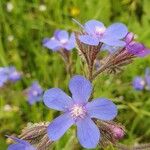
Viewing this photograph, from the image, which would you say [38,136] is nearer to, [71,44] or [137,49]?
[137,49]

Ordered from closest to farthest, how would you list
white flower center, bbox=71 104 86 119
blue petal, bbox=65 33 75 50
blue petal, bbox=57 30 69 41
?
white flower center, bbox=71 104 86 119
blue petal, bbox=65 33 75 50
blue petal, bbox=57 30 69 41

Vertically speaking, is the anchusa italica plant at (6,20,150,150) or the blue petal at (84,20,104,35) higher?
the blue petal at (84,20,104,35)

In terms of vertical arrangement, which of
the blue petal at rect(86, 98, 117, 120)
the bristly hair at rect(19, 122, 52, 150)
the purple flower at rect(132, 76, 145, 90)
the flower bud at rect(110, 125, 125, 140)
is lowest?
the flower bud at rect(110, 125, 125, 140)

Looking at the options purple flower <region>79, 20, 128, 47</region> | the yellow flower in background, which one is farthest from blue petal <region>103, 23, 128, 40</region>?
the yellow flower in background

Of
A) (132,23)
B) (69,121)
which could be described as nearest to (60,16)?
(132,23)

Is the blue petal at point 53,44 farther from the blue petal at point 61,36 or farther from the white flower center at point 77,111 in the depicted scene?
the white flower center at point 77,111

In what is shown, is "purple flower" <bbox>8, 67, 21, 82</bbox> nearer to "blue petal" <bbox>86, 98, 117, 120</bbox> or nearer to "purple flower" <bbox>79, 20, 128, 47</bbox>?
"purple flower" <bbox>79, 20, 128, 47</bbox>

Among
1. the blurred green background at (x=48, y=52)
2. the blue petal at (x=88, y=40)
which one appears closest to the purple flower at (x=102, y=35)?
the blue petal at (x=88, y=40)
